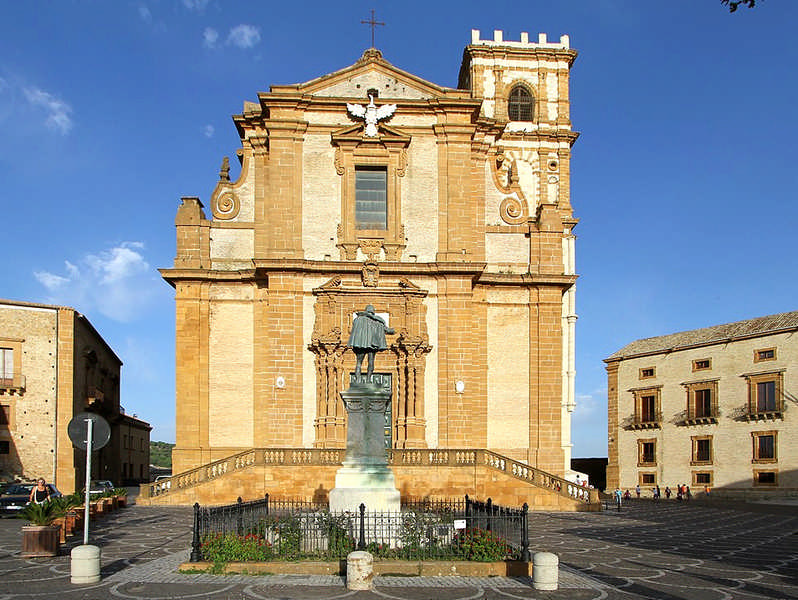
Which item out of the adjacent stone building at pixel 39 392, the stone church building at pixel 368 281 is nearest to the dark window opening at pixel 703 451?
the stone church building at pixel 368 281

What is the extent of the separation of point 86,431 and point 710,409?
138 ft

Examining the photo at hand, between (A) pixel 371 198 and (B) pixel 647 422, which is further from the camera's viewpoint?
(B) pixel 647 422

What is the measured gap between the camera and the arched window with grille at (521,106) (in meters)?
46.0

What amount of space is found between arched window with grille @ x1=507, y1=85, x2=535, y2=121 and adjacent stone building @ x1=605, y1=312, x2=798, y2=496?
17777 millimetres

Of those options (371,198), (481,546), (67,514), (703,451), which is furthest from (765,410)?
(67,514)

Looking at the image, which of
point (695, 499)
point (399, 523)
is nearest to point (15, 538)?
point (399, 523)

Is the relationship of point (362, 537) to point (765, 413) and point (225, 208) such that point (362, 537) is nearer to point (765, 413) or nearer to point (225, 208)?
point (225, 208)

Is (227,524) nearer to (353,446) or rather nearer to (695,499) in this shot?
(353,446)

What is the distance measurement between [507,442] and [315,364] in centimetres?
821

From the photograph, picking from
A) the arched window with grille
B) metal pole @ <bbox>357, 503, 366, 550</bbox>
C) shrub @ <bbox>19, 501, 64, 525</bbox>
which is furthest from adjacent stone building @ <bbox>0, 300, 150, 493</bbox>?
the arched window with grille

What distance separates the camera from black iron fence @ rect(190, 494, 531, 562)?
14.8 meters

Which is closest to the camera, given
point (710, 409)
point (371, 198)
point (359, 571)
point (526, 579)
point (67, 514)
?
point (359, 571)

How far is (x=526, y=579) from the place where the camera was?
46.4ft

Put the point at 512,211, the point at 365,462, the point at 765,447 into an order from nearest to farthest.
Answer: the point at 365,462
the point at 512,211
the point at 765,447
